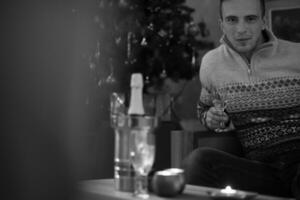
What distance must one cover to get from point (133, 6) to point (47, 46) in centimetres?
268

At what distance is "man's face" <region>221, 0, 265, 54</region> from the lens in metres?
2.04

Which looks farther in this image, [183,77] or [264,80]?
[183,77]

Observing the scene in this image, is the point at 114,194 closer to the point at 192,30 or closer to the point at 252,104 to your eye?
the point at 252,104

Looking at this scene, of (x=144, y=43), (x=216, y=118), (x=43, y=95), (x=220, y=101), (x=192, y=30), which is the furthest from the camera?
(x=192, y=30)

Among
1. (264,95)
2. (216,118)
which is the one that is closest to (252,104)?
(264,95)

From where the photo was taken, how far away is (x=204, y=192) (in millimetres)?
1368

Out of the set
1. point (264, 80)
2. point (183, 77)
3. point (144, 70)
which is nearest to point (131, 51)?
point (144, 70)

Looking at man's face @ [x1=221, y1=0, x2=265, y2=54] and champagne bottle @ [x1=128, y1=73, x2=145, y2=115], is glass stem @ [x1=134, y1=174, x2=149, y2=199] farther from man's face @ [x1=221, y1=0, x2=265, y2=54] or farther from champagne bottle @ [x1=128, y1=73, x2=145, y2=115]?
man's face @ [x1=221, y1=0, x2=265, y2=54]

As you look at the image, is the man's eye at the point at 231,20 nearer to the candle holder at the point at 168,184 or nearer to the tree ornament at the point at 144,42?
the candle holder at the point at 168,184

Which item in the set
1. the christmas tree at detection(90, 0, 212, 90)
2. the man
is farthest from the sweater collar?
the christmas tree at detection(90, 0, 212, 90)

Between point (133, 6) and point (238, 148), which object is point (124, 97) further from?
point (238, 148)

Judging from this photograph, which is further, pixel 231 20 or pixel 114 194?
pixel 231 20

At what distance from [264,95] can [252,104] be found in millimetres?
58

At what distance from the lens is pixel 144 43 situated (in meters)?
3.36
